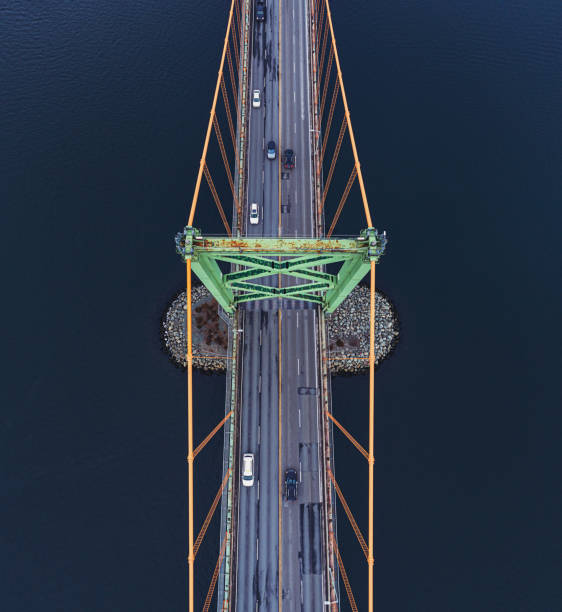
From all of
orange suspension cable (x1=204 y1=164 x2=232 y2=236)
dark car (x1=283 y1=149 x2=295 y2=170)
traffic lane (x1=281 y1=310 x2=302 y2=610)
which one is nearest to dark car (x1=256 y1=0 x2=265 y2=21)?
dark car (x1=283 y1=149 x2=295 y2=170)

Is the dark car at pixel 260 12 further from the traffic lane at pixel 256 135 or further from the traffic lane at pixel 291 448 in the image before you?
the traffic lane at pixel 291 448

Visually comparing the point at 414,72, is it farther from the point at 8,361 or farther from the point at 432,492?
the point at 8,361

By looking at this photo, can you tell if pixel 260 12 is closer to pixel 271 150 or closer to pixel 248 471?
pixel 271 150

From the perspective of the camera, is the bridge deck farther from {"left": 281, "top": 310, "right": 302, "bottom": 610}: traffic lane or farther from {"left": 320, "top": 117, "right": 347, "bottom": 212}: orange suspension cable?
{"left": 320, "top": 117, "right": 347, "bottom": 212}: orange suspension cable

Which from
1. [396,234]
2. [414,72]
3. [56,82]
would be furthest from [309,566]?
[56,82]

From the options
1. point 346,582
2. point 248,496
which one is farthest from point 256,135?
point 346,582

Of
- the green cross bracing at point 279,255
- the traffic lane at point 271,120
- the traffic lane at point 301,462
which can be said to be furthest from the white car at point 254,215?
the traffic lane at point 301,462
